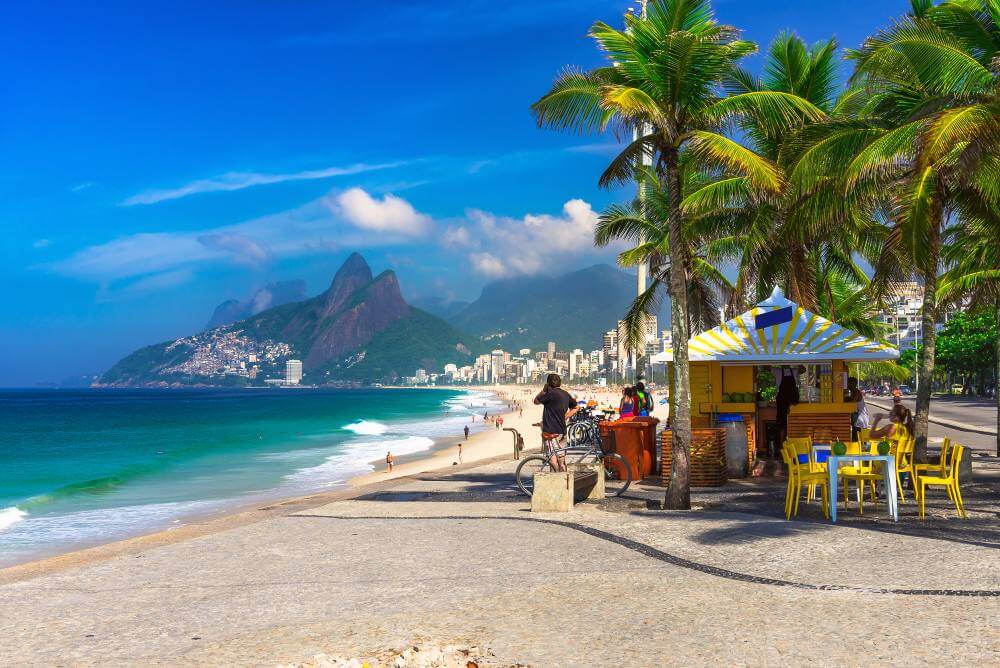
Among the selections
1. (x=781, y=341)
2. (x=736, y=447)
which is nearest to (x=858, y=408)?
(x=781, y=341)

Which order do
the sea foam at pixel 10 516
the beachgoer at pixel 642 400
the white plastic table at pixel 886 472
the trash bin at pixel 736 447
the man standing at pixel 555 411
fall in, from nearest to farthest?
the white plastic table at pixel 886 472 < the man standing at pixel 555 411 < the trash bin at pixel 736 447 < the beachgoer at pixel 642 400 < the sea foam at pixel 10 516

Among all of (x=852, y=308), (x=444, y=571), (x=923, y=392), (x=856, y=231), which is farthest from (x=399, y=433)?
(x=444, y=571)

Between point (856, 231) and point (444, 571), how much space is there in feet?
53.7

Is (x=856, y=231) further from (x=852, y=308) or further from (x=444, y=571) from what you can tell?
(x=444, y=571)

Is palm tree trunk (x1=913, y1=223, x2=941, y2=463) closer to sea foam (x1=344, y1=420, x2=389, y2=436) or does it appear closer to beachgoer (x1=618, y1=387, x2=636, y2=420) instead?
beachgoer (x1=618, y1=387, x2=636, y2=420)

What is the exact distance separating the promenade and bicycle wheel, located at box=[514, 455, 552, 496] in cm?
124

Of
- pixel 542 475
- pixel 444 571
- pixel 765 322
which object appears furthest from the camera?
pixel 765 322

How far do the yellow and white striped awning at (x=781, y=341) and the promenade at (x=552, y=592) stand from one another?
3.64 m

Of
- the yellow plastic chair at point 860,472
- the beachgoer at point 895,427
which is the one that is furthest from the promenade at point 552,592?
the beachgoer at point 895,427

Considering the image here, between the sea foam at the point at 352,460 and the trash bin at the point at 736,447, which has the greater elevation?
the trash bin at the point at 736,447

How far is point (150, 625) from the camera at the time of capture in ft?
19.9

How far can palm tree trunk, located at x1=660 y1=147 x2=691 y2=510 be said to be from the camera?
35.5ft

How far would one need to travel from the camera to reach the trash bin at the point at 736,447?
14023 mm

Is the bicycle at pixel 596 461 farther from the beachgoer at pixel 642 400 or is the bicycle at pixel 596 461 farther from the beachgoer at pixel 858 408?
the beachgoer at pixel 858 408
